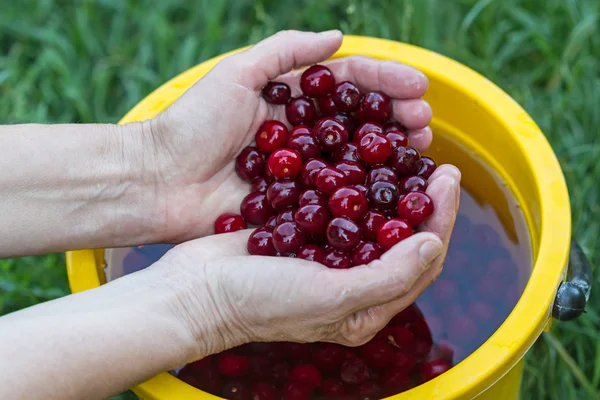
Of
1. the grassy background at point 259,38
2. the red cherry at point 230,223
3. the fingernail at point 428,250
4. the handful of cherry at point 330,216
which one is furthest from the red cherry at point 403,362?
the grassy background at point 259,38

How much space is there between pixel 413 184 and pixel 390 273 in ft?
1.24

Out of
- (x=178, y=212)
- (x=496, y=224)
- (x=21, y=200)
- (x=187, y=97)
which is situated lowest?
(x=496, y=224)

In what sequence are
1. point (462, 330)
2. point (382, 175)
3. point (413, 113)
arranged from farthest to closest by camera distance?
point (413, 113)
point (462, 330)
point (382, 175)

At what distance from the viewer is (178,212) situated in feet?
6.78

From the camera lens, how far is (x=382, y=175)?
6.04 ft

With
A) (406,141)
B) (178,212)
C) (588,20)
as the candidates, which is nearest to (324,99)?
(406,141)

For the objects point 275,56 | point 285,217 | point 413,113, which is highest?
point 275,56

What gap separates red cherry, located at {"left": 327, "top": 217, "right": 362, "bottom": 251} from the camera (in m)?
1.69

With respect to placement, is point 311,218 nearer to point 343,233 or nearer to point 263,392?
point 343,233

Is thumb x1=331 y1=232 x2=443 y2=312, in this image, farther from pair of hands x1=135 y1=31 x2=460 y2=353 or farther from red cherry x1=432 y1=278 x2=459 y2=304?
red cherry x1=432 y1=278 x2=459 y2=304

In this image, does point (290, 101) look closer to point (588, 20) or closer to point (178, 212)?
point (178, 212)

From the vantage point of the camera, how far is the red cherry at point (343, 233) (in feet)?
5.55

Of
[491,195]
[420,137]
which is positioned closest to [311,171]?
[420,137]

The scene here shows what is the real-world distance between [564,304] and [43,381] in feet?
3.79
